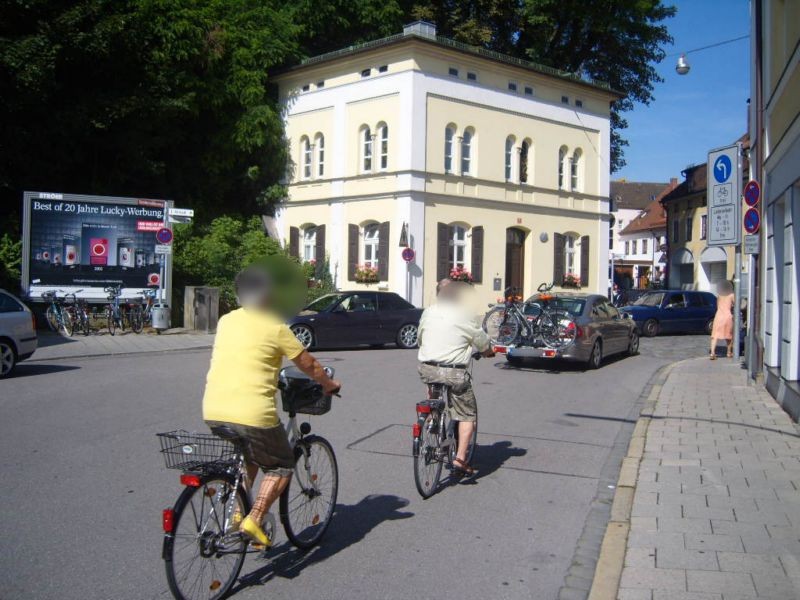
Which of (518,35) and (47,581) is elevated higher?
(518,35)

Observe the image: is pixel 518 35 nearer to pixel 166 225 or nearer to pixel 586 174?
pixel 586 174

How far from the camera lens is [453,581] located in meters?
4.92

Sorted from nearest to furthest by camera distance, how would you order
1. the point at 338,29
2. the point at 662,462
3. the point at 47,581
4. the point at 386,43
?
the point at 47,581, the point at 662,462, the point at 386,43, the point at 338,29

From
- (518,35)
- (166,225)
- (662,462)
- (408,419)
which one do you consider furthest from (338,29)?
(662,462)

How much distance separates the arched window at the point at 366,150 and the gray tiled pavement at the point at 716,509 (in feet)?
69.8

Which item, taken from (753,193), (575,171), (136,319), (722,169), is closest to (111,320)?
(136,319)

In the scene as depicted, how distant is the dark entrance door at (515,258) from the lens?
32800mm

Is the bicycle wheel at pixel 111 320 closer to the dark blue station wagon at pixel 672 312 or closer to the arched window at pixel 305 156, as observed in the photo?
the arched window at pixel 305 156

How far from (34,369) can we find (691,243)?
44061 mm

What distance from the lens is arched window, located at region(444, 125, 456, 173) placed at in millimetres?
30289

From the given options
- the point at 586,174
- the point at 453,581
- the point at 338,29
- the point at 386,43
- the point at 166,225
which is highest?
the point at 338,29

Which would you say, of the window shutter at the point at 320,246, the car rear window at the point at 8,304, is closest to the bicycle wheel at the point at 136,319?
the car rear window at the point at 8,304

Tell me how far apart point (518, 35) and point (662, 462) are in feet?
Result: 116

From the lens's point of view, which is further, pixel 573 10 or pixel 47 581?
pixel 573 10
